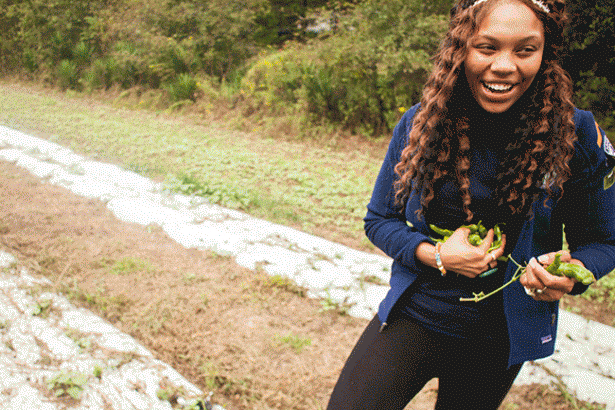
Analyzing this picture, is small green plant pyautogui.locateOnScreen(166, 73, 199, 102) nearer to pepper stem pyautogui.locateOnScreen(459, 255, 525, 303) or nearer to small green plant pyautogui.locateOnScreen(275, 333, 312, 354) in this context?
small green plant pyautogui.locateOnScreen(275, 333, 312, 354)

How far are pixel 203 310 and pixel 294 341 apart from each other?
0.78m

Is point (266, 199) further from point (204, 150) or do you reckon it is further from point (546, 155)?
point (546, 155)

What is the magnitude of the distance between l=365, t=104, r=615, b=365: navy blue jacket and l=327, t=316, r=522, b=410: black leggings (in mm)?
71

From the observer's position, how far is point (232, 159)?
652 cm

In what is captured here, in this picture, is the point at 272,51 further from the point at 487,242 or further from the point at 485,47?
the point at 487,242

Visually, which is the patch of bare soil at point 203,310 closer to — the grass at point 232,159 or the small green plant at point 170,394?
the small green plant at point 170,394

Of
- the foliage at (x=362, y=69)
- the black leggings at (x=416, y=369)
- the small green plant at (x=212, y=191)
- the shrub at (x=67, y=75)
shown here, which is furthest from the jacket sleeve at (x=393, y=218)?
the shrub at (x=67, y=75)

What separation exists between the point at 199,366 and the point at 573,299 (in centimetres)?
311

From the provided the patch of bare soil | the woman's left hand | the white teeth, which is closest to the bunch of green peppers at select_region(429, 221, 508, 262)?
the woman's left hand

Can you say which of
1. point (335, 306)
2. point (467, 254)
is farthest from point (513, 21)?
point (335, 306)

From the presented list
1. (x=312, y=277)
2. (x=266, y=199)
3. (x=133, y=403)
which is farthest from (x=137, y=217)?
(x=133, y=403)

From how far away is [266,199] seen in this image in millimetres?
5023

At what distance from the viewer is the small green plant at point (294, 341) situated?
2805mm

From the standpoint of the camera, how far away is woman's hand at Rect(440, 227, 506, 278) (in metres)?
1.15
